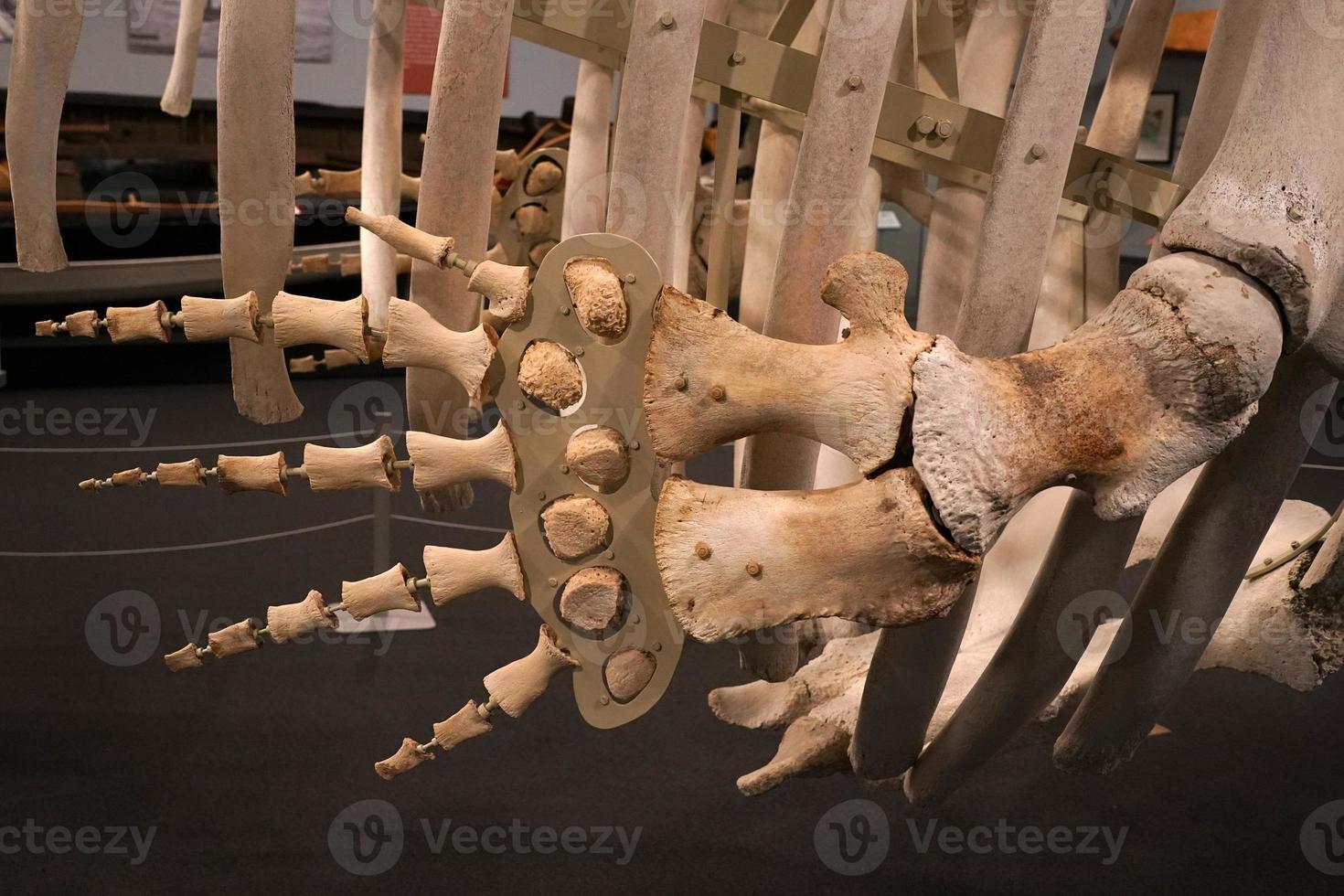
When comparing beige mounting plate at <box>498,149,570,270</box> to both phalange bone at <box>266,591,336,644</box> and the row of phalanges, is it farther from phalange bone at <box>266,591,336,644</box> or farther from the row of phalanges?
the row of phalanges

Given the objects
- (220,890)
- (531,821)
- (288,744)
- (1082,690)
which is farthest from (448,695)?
(1082,690)

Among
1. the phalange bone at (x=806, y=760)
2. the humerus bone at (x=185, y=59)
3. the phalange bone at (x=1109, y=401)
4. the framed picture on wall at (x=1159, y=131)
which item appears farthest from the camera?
the framed picture on wall at (x=1159, y=131)

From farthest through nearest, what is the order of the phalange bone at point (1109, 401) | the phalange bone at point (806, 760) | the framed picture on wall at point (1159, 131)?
1. the framed picture on wall at point (1159, 131)
2. the phalange bone at point (806, 760)
3. the phalange bone at point (1109, 401)

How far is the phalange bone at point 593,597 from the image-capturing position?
1557 millimetres

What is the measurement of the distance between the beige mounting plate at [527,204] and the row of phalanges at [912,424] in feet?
7.07

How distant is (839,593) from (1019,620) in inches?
20.4

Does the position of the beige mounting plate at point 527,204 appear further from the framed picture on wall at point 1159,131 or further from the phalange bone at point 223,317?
the framed picture on wall at point 1159,131

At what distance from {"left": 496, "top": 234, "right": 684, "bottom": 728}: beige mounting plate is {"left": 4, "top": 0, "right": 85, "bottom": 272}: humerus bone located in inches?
26.8

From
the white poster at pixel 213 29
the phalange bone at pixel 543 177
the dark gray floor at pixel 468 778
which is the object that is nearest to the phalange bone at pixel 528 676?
the dark gray floor at pixel 468 778

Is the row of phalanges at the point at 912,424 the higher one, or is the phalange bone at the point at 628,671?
the row of phalanges at the point at 912,424

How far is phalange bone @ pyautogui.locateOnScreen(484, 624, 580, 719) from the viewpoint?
1644mm

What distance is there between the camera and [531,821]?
2.86 m

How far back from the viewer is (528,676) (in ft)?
5.43

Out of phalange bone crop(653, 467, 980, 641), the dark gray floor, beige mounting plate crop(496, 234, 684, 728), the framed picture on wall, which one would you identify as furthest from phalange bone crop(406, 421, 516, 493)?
the framed picture on wall
